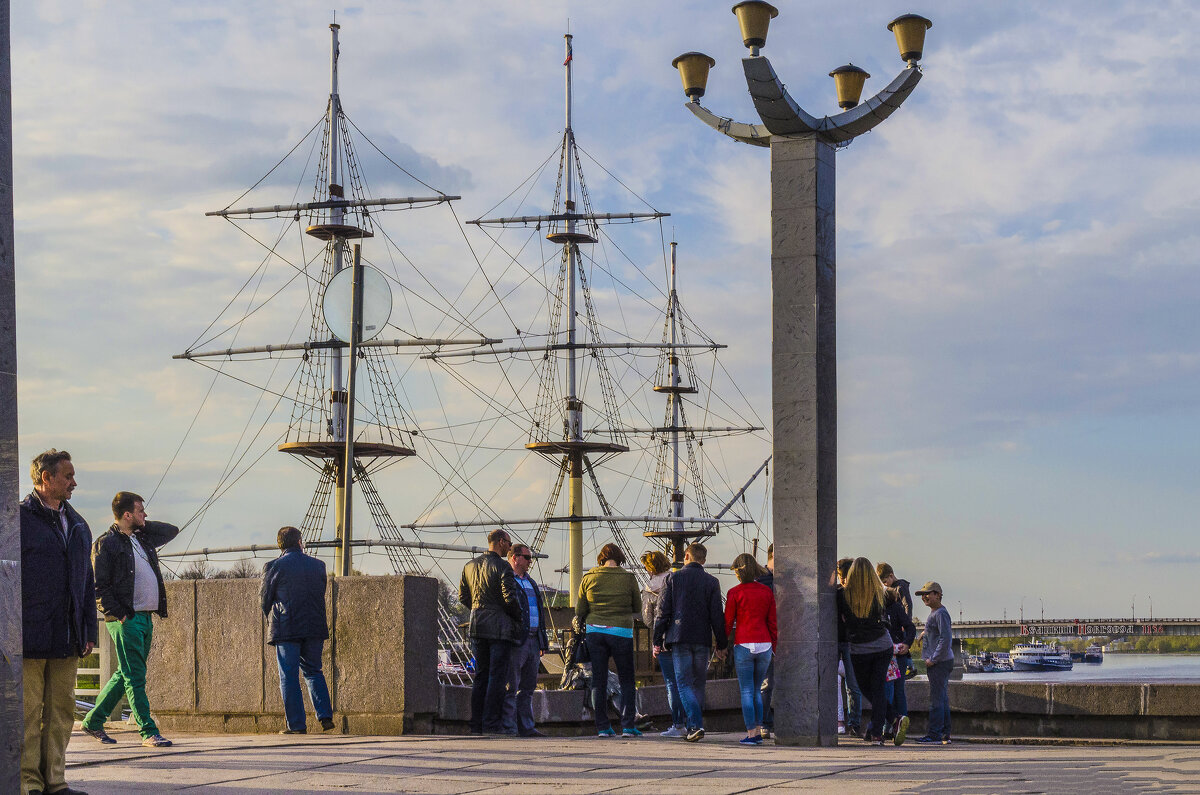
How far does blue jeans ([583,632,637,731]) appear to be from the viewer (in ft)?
42.6

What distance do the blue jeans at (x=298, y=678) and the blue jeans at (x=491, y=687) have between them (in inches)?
56.4

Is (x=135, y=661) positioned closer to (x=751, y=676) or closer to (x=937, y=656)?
(x=751, y=676)

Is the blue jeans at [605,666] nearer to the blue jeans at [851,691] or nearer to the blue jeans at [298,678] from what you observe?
the blue jeans at [851,691]

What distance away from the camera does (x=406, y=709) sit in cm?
1230

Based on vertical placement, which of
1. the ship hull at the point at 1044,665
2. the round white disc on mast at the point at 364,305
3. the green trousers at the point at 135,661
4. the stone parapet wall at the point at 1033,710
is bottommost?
the ship hull at the point at 1044,665

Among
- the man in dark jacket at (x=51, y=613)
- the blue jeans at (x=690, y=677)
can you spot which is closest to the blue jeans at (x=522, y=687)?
the blue jeans at (x=690, y=677)

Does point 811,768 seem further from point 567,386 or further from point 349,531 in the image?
point 567,386

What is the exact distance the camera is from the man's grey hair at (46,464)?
25.5ft

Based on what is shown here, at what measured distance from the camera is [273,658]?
12703 mm

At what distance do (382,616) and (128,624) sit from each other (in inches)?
86.0

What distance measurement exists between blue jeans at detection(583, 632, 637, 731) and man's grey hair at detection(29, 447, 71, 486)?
20.3ft

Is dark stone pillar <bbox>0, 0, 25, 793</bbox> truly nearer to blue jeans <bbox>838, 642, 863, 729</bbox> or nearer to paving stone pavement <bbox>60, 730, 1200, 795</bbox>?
paving stone pavement <bbox>60, 730, 1200, 795</bbox>

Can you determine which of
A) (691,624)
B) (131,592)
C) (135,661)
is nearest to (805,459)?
(691,624)

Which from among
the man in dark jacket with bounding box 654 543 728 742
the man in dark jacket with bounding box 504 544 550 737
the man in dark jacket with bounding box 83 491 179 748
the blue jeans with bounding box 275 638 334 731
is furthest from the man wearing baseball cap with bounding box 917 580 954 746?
the man in dark jacket with bounding box 83 491 179 748
